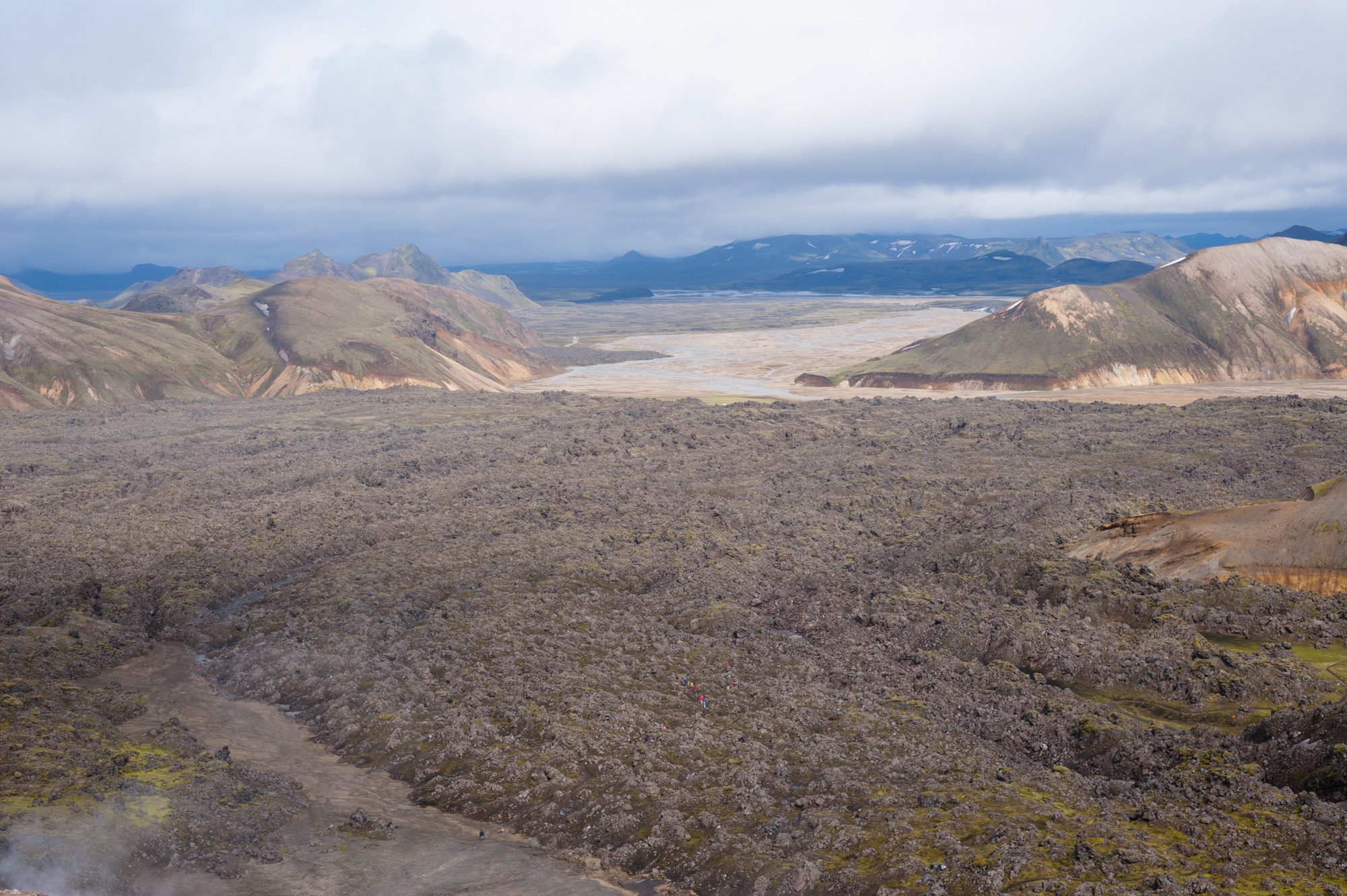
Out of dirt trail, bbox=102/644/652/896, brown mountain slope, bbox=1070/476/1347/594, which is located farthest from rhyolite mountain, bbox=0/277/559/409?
brown mountain slope, bbox=1070/476/1347/594

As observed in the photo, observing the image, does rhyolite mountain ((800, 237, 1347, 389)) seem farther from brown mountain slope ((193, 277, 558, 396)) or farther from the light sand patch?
brown mountain slope ((193, 277, 558, 396))

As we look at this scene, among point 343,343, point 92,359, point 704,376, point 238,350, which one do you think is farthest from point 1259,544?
point 238,350

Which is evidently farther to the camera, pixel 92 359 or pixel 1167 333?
pixel 1167 333

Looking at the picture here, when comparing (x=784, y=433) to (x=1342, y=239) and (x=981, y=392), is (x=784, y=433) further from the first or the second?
(x=1342, y=239)

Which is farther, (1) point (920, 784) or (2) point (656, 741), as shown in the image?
(2) point (656, 741)

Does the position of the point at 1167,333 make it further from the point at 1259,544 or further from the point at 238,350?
the point at 238,350

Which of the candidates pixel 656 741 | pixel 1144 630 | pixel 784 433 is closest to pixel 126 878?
pixel 656 741
